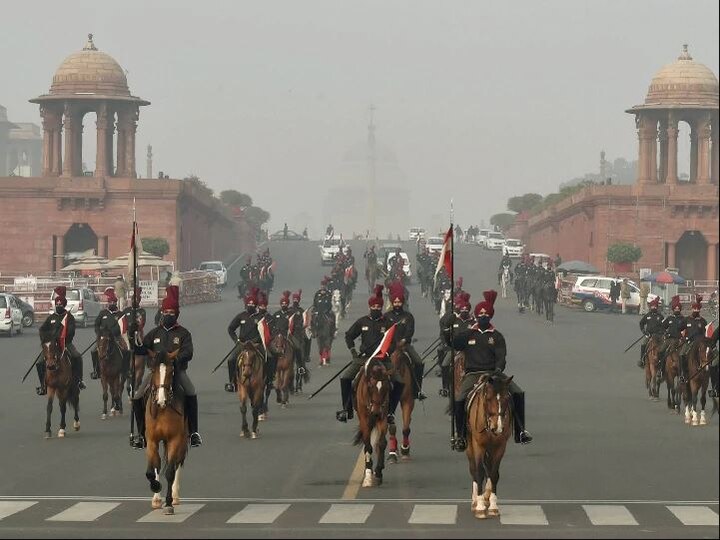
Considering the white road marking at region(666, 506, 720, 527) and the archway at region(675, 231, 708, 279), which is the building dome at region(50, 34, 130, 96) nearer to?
the archway at region(675, 231, 708, 279)

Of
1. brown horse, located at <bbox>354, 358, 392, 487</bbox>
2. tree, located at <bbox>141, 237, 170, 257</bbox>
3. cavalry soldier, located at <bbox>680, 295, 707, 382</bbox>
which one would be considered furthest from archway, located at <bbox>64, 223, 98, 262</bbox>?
brown horse, located at <bbox>354, 358, 392, 487</bbox>

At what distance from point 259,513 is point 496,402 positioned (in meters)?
2.80

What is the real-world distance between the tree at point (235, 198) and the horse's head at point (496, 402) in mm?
159019

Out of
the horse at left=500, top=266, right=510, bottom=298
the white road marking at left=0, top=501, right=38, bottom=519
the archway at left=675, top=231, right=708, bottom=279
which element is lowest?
the white road marking at left=0, top=501, right=38, bottom=519

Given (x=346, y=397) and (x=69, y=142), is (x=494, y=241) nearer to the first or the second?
(x=69, y=142)

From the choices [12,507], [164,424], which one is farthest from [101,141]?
[164,424]

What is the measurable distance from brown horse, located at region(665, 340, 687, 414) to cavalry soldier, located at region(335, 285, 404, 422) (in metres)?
10.2

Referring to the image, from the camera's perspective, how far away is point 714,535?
54.9 feet

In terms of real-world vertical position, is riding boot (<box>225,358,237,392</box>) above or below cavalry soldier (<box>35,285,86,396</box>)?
below

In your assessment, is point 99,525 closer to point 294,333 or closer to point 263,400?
point 263,400

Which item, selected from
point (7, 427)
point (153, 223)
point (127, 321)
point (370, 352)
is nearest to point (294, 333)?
point (127, 321)

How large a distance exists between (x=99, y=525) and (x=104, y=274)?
6599 centimetres

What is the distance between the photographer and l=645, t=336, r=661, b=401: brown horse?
36812mm

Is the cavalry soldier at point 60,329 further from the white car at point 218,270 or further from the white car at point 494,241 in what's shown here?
the white car at point 494,241
